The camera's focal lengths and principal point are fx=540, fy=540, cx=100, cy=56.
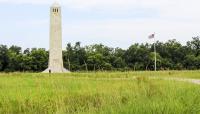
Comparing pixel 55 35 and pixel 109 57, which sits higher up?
pixel 55 35

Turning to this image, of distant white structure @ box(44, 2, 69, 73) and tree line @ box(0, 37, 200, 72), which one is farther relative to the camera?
tree line @ box(0, 37, 200, 72)

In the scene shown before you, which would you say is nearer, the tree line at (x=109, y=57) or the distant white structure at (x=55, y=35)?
the distant white structure at (x=55, y=35)

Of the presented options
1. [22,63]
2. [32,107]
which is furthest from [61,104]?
[22,63]

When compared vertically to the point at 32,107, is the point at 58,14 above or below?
above

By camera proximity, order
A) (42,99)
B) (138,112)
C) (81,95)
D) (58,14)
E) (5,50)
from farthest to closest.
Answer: (5,50) < (58,14) < (81,95) < (42,99) < (138,112)

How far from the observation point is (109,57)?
69.2 metres

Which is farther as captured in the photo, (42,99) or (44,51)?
(44,51)

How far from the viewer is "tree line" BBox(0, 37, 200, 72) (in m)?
66.8

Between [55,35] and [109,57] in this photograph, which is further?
[109,57]

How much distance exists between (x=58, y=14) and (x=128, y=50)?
1376cm

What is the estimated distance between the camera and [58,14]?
6100 cm

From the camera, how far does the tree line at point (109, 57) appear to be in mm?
66750

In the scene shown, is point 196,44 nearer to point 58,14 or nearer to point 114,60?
point 114,60

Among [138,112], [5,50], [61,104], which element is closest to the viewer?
[138,112]
